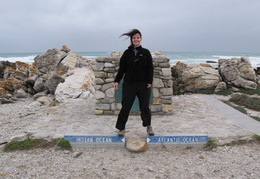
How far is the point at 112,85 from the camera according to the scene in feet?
20.9

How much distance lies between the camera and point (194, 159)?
402 cm

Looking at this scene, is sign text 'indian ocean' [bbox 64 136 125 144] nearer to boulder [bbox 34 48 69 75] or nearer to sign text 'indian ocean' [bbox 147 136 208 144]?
sign text 'indian ocean' [bbox 147 136 208 144]

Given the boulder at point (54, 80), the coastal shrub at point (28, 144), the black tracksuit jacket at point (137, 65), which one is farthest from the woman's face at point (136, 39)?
the boulder at point (54, 80)

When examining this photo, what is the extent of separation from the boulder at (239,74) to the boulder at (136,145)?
9.61 m

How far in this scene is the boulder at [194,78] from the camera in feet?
39.2

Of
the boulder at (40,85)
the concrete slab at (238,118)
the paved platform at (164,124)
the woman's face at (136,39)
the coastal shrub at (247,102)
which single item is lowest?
the coastal shrub at (247,102)

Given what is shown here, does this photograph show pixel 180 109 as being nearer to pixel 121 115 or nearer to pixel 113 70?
pixel 113 70

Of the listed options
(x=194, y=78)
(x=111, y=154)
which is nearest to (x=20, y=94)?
(x=194, y=78)

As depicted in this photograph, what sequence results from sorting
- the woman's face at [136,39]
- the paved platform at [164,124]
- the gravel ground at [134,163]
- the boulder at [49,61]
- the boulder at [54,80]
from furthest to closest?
the boulder at [49,61] < the boulder at [54,80] < the paved platform at [164,124] < the woman's face at [136,39] < the gravel ground at [134,163]

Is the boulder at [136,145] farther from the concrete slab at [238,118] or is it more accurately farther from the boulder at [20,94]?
the boulder at [20,94]

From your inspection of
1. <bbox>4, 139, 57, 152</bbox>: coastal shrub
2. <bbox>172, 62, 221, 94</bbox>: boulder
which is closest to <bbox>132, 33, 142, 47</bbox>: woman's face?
<bbox>4, 139, 57, 152</bbox>: coastal shrub

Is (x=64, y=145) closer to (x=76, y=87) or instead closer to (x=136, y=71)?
(x=136, y=71)

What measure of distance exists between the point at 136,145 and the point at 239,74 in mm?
10131

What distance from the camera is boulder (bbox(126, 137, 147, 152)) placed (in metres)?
4.28
